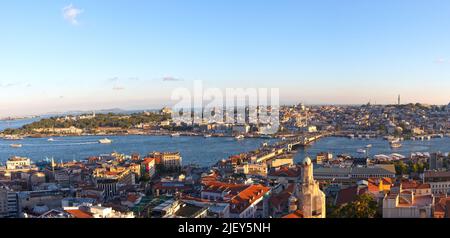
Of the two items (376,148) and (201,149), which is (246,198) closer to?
(201,149)

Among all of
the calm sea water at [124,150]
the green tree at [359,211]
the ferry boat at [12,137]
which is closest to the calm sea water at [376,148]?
the calm sea water at [124,150]

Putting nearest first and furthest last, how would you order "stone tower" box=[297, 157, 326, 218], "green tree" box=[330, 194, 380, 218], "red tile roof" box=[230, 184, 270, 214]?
1. "green tree" box=[330, 194, 380, 218]
2. "stone tower" box=[297, 157, 326, 218]
3. "red tile roof" box=[230, 184, 270, 214]

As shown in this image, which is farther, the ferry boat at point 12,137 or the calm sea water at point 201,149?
the ferry boat at point 12,137

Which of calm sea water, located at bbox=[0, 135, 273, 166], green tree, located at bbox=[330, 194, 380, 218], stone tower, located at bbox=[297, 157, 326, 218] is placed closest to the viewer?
green tree, located at bbox=[330, 194, 380, 218]

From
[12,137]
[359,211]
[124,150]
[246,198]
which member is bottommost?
[124,150]

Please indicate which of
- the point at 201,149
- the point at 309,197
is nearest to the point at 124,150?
the point at 201,149

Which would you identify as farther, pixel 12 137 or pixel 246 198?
pixel 12 137

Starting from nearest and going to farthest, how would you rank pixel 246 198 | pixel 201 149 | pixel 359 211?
1. pixel 359 211
2. pixel 246 198
3. pixel 201 149

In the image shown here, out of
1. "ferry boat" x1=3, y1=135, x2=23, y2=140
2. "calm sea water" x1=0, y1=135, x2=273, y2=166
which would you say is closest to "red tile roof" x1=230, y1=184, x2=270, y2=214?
"calm sea water" x1=0, y1=135, x2=273, y2=166

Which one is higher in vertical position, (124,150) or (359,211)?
(359,211)

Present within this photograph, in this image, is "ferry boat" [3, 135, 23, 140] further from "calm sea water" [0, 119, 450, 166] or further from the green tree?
the green tree

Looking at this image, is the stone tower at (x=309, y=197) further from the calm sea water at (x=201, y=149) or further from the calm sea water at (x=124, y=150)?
the calm sea water at (x=124, y=150)

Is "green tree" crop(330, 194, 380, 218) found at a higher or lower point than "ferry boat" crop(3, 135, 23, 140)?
higher

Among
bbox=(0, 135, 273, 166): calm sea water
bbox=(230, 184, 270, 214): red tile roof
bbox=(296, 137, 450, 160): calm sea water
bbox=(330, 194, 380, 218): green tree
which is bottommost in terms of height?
bbox=(0, 135, 273, 166): calm sea water
